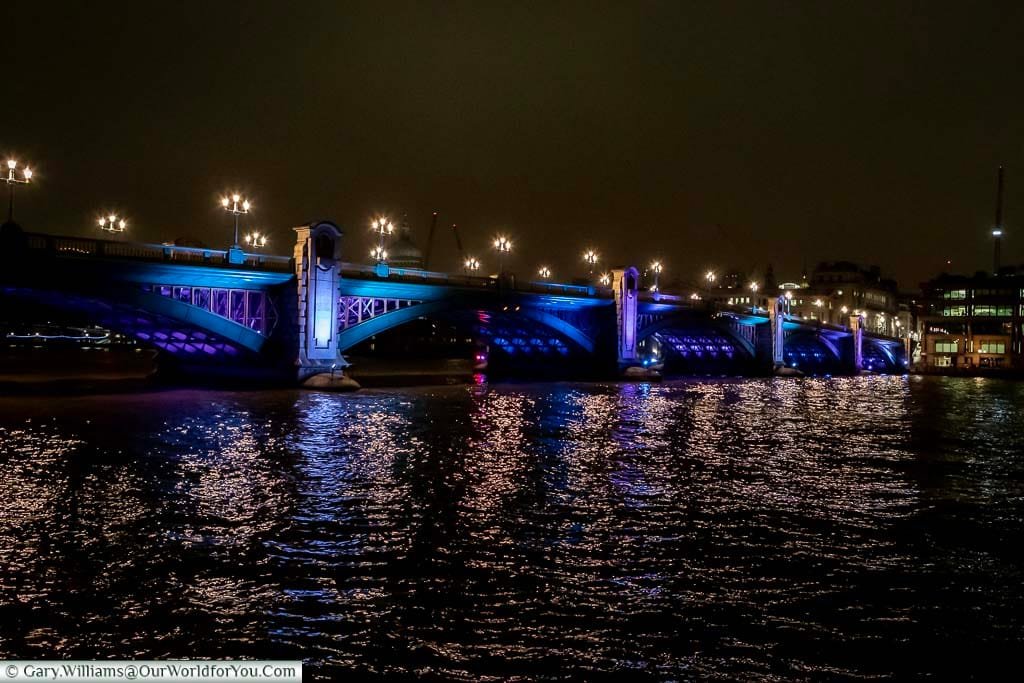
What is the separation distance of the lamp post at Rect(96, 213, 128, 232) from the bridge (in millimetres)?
6296

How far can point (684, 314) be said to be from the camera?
319ft

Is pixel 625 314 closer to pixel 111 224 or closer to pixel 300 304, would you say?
pixel 300 304

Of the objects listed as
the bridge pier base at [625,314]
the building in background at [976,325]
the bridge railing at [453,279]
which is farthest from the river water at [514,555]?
the building in background at [976,325]

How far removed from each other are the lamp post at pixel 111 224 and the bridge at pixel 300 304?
6.30 meters

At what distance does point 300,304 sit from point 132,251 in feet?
37.3

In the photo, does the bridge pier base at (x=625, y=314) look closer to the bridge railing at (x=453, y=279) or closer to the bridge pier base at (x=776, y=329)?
the bridge railing at (x=453, y=279)

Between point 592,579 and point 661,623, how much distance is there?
1.87m

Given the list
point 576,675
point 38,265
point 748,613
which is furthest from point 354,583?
point 38,265

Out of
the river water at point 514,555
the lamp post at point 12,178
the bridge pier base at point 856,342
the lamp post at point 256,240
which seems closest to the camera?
the river water at point 514,555

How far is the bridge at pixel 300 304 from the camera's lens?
45.6m

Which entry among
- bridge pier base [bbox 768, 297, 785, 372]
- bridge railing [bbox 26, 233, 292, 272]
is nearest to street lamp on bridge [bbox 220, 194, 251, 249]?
bridge railing [bbox 26, 233, 292, 272]

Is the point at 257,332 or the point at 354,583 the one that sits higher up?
the point at 257,332

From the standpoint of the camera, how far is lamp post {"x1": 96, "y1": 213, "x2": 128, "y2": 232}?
55.4 meters

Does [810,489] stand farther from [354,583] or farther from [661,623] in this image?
[354,583]
